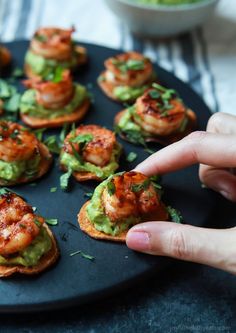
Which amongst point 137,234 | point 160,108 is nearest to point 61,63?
point 160,108

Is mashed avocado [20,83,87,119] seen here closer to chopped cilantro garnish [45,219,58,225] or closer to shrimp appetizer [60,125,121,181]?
shrimp appetizer [60,125,121,181]

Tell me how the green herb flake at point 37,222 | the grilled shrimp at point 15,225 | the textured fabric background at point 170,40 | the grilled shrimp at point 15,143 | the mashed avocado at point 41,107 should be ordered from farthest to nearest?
the textured fabric background at point 170,40
the mashed avocado at point 41,107
the grilled shrimp at point 15,143
the green herb flake at point 37,222
the grilled shrimp at point 15,225

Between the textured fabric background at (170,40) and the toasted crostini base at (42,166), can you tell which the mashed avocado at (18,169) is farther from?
the textured fabric background at (170,40)

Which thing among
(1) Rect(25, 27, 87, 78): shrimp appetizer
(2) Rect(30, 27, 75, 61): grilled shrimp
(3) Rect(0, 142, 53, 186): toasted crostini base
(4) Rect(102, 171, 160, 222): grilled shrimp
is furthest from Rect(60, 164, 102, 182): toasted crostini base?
(2) Rect(30, 27, 75, 61): grilled shrimp

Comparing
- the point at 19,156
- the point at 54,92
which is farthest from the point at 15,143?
the point at 54,92

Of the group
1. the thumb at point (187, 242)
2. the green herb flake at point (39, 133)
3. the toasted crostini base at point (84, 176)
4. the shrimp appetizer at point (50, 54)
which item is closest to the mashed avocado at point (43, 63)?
the shrimp appetizer at point (50, 54)
